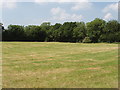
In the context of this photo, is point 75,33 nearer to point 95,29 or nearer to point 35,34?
point 95,29

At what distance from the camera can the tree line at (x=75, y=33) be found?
61.8 metres

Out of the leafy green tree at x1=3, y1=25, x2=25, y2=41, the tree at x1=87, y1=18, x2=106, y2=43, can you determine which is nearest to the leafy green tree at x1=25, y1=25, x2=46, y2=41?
the leafy green tree at x1=3, y1=25, x2=25, y2=41

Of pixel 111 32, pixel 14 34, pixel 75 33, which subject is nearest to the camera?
pixel 111 32

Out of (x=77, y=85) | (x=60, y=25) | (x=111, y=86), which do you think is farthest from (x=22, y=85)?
(x=60, y=25)

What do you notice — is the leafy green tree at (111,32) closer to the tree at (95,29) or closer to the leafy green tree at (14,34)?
the tree at (95,29)

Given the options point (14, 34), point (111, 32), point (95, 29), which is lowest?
point (14, 34)

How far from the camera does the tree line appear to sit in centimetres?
6184

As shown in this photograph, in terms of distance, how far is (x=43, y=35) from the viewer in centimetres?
7694

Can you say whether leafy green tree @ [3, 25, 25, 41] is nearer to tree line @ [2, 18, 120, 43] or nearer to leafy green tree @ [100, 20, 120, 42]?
tree line @ [2, 18, 120, 43]

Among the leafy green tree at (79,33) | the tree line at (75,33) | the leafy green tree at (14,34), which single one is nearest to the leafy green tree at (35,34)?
the tree line at (75,33)

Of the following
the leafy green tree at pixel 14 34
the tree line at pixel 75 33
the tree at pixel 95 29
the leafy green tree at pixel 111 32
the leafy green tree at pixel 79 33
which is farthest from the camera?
the leafy green tree at pixel 79 33

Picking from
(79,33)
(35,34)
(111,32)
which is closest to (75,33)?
(79,33)

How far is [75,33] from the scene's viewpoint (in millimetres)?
70688

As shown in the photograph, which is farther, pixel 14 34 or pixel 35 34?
pixel 35 34
